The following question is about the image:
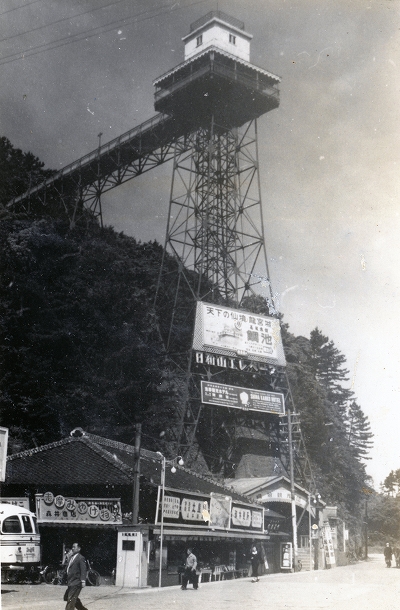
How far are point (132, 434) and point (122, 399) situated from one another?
181 cm

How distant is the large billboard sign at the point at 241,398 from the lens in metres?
34.2

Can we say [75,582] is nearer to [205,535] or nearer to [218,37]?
[205,535]

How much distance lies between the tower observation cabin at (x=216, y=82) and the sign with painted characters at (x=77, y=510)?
2168cm

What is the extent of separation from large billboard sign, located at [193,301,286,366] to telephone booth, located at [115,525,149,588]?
1397 cm

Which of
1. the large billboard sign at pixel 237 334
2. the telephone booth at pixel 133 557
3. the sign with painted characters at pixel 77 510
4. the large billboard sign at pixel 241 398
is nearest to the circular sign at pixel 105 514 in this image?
the sign with painted characters at pixel 77 510

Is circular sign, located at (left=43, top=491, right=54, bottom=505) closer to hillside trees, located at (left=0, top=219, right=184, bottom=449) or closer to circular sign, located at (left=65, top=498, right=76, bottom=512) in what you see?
circular sign, located at (left=65, top=498, right=76, bottom=512)

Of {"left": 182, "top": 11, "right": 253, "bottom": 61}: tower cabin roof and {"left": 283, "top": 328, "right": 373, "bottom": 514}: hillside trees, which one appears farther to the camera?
{"left": 283, "top": 328, "right": 373, "bottom": 514}: hillside trees

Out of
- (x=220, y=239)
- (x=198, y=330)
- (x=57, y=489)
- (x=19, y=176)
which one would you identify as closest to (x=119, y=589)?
(x=57, y=489)

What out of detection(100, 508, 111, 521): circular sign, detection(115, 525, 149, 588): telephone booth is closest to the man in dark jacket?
detection(115, 525, 149, 588): telephone booth

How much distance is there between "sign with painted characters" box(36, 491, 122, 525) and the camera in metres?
21.7

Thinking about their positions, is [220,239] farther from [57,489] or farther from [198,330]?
[57,489]

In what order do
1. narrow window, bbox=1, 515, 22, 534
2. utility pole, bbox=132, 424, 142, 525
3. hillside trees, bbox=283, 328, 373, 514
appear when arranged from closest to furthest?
narrow window, bbox=1, 515, 22, 534 < utility pole, bbox=132, 424, 142, 525 < hillside trees, bbox=283, 328, 373, 514

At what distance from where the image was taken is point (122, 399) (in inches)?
1336

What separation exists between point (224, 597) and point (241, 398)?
715 inches
